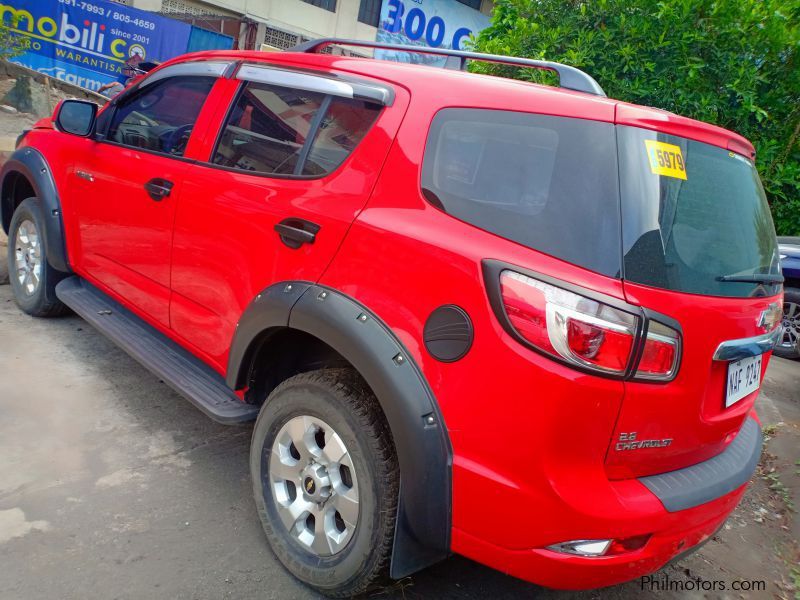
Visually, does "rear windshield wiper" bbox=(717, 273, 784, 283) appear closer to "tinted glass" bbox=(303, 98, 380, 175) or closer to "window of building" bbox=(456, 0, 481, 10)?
"tinted glass" bbox=(303, 98, 380, 175)

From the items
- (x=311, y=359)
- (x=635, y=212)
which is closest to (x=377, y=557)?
(x=311, y=359)

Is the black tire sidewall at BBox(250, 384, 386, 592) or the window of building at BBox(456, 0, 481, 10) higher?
the window of building at BBox(456, 0, 481, 10)

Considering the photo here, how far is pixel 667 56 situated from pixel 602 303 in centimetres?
368

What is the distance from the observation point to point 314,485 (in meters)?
2.27

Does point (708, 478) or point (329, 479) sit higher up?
point (708, 478)

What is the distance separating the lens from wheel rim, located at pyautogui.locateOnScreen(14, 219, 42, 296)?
4215 millimetres

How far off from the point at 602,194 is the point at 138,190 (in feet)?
7.59

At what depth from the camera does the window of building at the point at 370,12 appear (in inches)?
859

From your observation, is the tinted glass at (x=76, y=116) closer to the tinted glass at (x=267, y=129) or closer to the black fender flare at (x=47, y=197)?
the black fender flare at (x=47, y=197)

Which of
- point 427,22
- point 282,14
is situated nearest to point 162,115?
point 282,14

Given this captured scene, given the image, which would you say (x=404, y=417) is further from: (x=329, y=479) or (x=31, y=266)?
(x=31, y=266)

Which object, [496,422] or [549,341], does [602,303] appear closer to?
[549,341]

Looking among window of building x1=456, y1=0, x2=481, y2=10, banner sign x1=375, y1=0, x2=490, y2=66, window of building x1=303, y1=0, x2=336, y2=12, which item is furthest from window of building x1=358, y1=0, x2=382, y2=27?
window of building x1=456, y1=0, x2=481, y2=10

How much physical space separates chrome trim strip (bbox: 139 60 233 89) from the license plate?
241 centimetres
